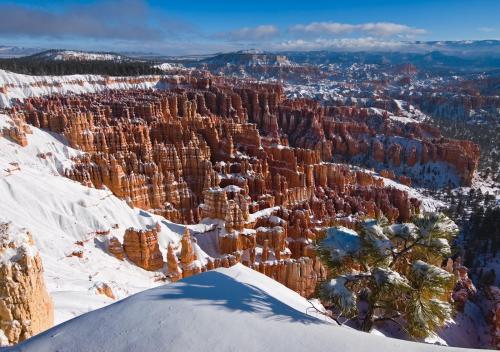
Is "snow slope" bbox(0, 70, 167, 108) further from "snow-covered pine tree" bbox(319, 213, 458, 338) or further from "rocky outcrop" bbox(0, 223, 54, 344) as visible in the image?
"snow-covered pine tree" bbox(319, 213, 458, 338)

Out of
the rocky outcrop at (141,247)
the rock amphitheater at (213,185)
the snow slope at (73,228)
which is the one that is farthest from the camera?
the rock amphitheater at (213,185)

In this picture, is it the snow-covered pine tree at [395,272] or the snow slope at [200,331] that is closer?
the snow slope at [200,331]

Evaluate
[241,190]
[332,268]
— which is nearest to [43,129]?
[241,190]

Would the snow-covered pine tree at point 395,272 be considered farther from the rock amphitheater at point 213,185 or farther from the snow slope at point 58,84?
the snow slope at point 58,84

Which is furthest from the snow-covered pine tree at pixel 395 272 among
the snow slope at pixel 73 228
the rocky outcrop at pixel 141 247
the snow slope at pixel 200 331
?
the rocky outcrop at pixel 141 247

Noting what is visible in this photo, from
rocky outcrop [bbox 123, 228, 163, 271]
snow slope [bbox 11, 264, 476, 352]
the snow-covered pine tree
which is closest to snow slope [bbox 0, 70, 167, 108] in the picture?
rocky outcrop [bbox 123, 228, 163, 271]

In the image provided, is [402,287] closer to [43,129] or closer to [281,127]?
[43,129]

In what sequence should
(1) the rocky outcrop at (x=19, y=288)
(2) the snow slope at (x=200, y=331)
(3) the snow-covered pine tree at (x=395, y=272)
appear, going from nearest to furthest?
(2) the snow slope at (x=200, y=331), (3) the snow-covered pine tree at (x=395, y=272), (1) the rocky outcrop at (x=19, y=288)
